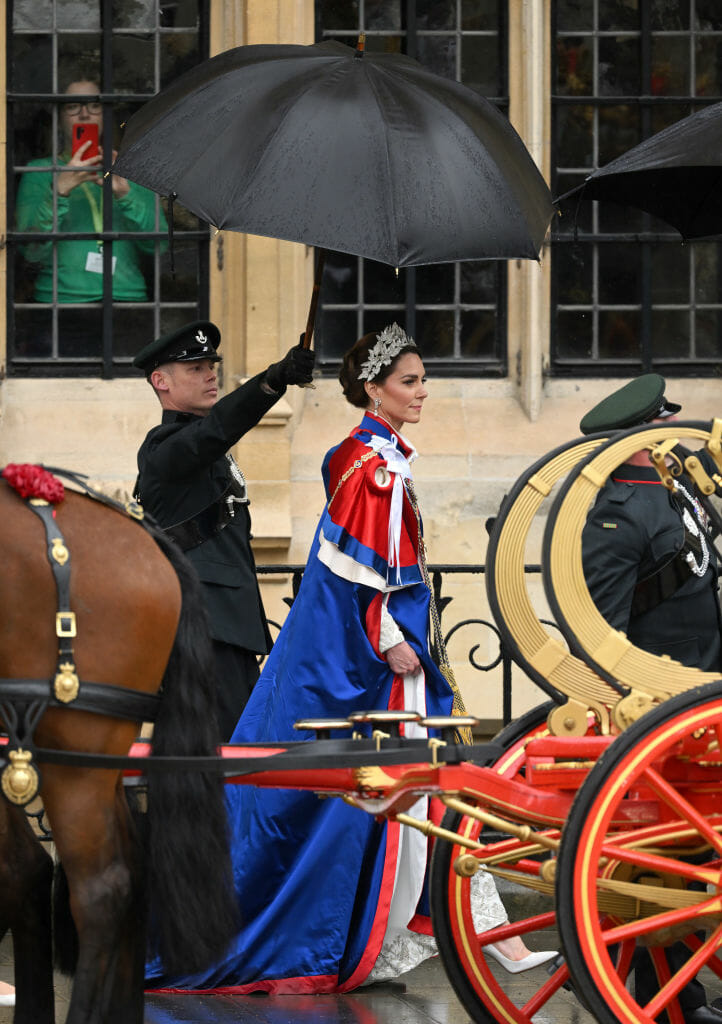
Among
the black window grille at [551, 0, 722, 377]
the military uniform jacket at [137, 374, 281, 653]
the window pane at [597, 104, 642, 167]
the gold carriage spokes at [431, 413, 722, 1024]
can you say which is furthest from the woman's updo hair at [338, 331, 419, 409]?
the window pane at [597, 104, 642, 167]

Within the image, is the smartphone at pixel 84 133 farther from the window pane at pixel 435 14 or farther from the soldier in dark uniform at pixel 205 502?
the soldier in dark uniform at pixel 205 502

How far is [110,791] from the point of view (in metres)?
3.97

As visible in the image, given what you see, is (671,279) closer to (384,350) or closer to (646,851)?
(384,350)

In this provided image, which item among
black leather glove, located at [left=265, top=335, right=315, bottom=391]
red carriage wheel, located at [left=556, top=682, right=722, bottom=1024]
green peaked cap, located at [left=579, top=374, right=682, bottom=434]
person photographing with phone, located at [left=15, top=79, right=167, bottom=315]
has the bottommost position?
red carriage wheel, located at [left=556, top=682, right=722, bottom=1024]

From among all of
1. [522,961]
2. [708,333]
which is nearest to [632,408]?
[522,961]

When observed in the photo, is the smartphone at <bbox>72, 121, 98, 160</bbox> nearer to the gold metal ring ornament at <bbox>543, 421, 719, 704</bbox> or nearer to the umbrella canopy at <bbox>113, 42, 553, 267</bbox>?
the umbrella canopy at <bbox>113, 42, 553, 267</bbox>

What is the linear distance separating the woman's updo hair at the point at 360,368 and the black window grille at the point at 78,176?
119 inches

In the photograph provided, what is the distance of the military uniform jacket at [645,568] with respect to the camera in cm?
502

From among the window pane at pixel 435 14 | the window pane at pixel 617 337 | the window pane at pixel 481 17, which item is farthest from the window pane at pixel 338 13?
the window pane at pixel 617 337

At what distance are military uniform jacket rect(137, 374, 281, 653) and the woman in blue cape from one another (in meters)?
0.16

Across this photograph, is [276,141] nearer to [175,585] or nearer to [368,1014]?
[175,585]

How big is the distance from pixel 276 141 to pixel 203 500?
4.13 feet

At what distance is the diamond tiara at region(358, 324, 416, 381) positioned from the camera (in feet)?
18.5

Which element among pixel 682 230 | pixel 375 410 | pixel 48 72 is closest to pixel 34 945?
pixel 375 410
